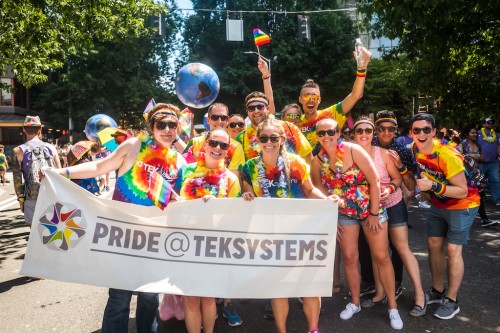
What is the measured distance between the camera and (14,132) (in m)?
38.7

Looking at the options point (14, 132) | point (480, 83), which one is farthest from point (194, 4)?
point (480, 83)

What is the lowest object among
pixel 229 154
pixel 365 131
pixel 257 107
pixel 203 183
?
pixel 203 183

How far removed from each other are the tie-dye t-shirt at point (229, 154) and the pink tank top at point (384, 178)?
1.35 m

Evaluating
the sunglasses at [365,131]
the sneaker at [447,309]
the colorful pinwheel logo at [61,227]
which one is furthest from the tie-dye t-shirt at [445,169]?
the colorful pinwheel logo at [61,227]

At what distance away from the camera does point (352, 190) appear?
3799 millimetres

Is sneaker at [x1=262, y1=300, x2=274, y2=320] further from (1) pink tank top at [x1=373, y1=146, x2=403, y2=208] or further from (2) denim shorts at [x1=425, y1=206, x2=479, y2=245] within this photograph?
(2) denim shorts at [x1=425, y1=206, x2=479, y2=245]

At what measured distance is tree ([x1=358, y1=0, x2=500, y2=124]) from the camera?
709 cm

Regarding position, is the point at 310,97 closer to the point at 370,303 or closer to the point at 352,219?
the point at 352,219

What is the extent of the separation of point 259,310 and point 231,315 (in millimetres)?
424

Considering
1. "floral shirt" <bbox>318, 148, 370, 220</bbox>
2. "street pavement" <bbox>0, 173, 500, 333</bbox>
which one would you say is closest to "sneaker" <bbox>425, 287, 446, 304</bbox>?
"street pavement" <bbox>0, 173, 500, 333</bbox>

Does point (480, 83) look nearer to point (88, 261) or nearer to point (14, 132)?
point (88, 261)

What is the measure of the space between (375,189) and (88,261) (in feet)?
8.48

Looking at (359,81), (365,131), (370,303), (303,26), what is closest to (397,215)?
(365,131)

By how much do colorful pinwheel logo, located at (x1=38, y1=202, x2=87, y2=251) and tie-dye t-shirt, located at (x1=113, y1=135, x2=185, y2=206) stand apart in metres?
0.36
